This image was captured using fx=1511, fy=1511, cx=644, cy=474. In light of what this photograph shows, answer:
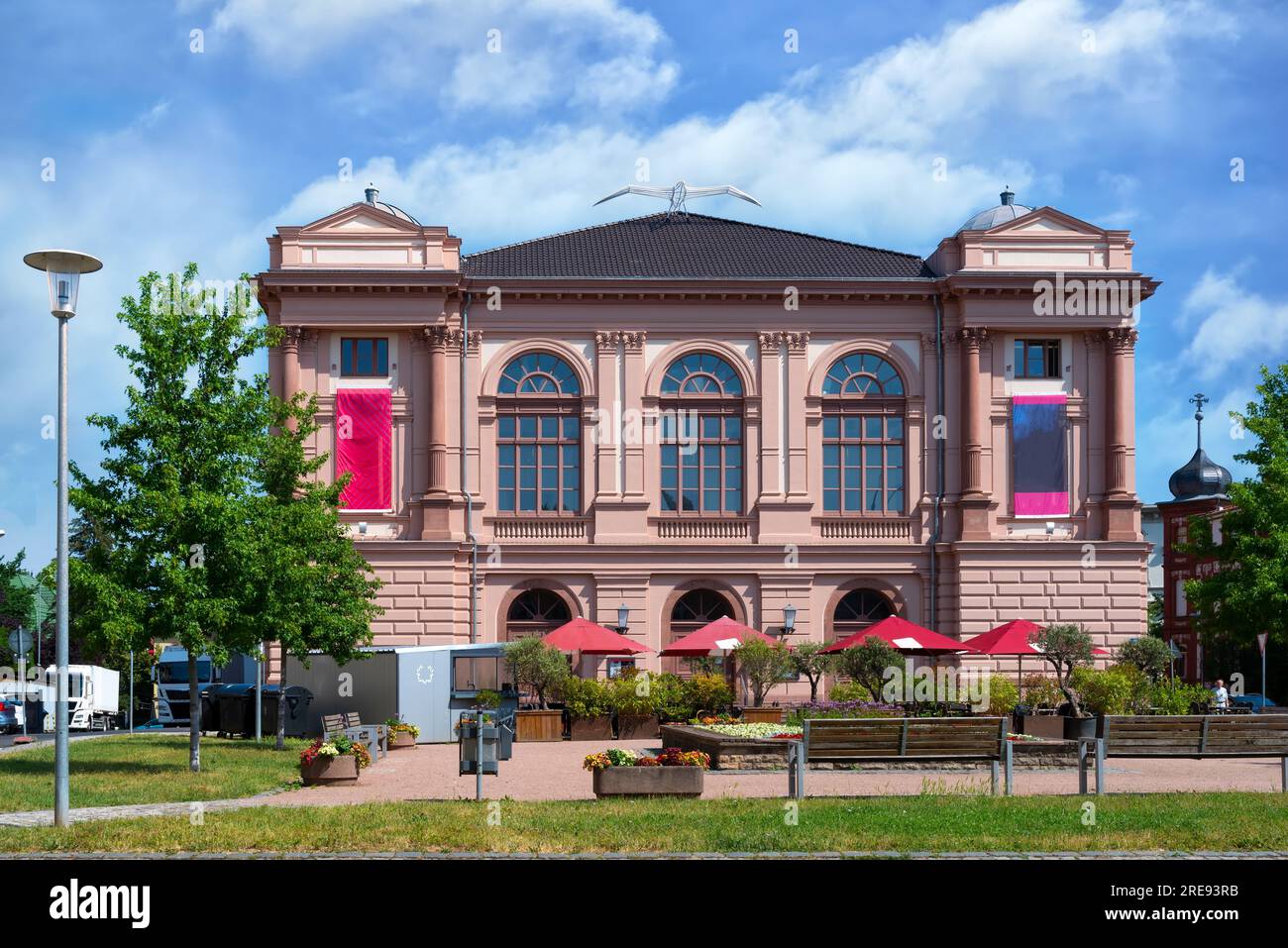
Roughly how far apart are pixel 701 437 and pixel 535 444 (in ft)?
17.8

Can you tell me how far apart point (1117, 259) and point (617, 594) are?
1963cm

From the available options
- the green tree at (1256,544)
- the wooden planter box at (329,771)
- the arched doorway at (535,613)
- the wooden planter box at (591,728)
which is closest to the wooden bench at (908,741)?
the wooden planter box at (329,771)

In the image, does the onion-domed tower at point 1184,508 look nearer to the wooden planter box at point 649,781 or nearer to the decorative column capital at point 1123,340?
the decorative column capital at point 1123,340

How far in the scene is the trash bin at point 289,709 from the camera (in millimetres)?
37125

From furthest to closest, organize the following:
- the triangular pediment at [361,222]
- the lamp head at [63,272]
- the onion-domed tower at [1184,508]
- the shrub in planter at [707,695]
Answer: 1. the onion-domed tower at [1184,508]
2. the triangular pediment at [361,222]
3. the shrub in planter at [707,695]
4. the lamp head at [63,272]

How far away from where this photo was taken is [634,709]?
3681 centimetres

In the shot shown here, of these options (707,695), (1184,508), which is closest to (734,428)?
(707,695)

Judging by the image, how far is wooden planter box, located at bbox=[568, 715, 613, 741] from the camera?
3722cm

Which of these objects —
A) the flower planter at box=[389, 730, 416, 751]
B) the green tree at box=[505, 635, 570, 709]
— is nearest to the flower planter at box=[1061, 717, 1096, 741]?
the green tree at box=[505, 635, 570, 709]

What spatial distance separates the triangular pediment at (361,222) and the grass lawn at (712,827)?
107 ft

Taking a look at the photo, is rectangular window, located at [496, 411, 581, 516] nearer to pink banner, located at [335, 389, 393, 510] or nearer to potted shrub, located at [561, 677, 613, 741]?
pink banner, located at [335, 389, 393, 510]

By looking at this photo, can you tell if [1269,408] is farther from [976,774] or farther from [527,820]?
[527,820]

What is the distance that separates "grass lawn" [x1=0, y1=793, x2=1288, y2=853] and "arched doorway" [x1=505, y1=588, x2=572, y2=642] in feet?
99.3

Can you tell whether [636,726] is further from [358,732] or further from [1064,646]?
[1064,646]
